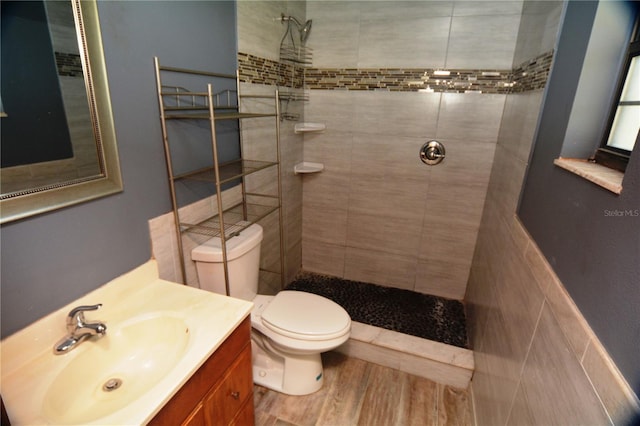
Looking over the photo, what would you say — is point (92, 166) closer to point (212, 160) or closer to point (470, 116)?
point (212, 160)

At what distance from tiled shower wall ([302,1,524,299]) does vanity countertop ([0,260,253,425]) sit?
1612 millimetres

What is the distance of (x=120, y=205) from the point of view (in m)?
1.11

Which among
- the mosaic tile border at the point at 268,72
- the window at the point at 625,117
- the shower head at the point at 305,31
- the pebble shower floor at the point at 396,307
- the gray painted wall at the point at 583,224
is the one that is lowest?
the pebble shower floor at the point at 396,307

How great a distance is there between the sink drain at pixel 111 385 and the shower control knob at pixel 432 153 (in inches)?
83.9

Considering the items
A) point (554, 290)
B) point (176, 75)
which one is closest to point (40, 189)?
point (176, 75)

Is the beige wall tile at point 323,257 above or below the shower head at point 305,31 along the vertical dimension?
below

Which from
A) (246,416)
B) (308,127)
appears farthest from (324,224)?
(246,416)

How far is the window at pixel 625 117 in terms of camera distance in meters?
0.90

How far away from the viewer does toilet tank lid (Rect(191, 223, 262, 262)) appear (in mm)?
1445

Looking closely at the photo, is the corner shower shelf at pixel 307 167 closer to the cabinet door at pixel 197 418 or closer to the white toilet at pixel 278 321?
the white toilet at pixel 278 321

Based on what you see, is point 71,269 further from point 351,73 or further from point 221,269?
point 351,73

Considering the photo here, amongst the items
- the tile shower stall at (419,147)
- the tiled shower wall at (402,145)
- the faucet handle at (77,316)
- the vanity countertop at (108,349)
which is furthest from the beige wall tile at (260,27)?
the faucet handle at (77,316)

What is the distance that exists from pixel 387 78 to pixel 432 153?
0.62 m

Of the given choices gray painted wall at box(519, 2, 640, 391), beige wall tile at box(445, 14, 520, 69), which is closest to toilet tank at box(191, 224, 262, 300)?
gray painted wall at box(519, 2, 640, 391)
